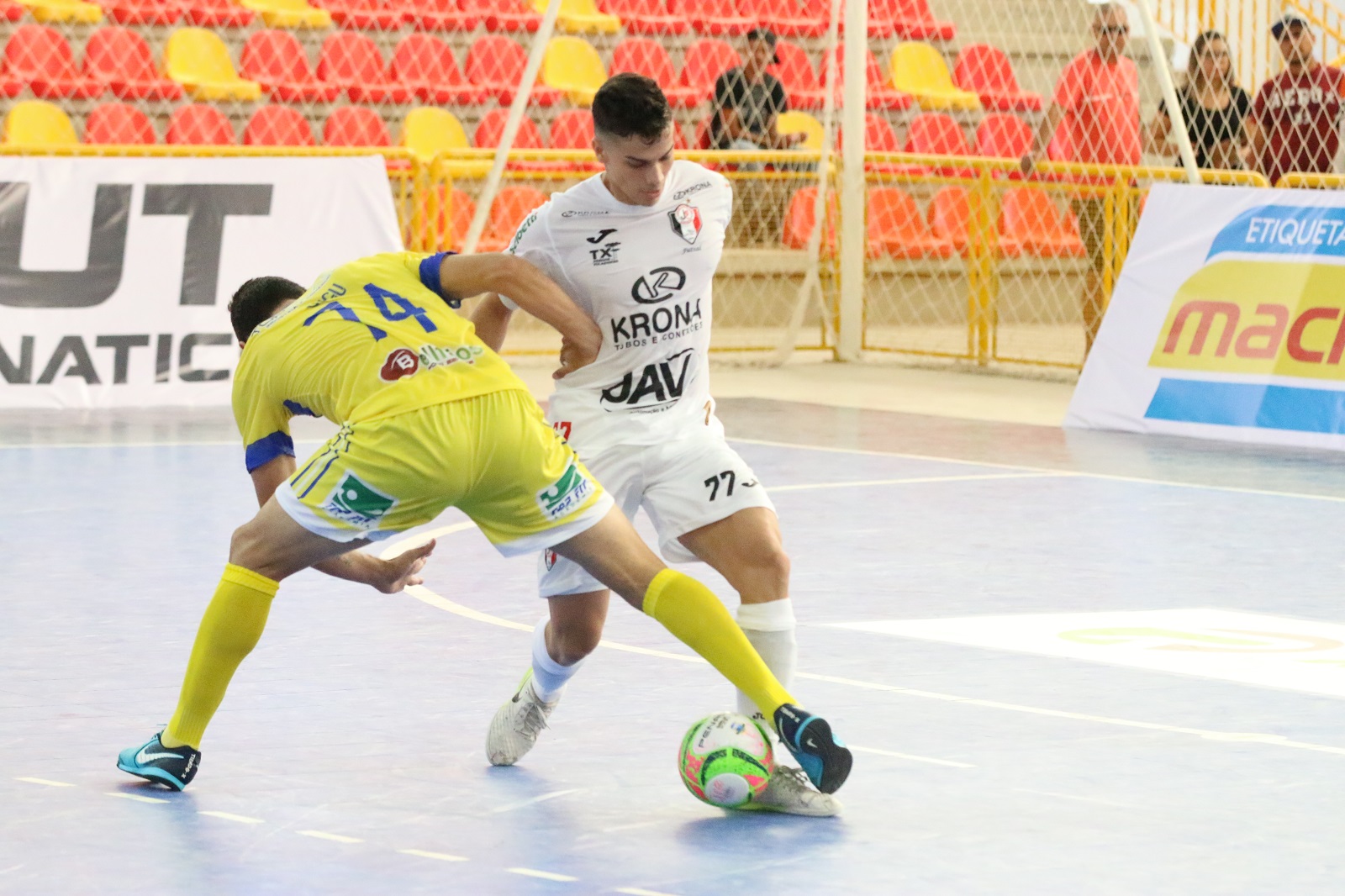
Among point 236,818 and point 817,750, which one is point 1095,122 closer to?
point 817,750

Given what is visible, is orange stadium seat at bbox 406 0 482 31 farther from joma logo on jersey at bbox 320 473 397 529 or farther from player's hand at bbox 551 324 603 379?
joma logo on jersey at bbox 320 473 397 529

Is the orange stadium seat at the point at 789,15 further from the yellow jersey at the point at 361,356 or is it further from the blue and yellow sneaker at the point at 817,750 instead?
the blue and yellow sneaker at the point at 817,750

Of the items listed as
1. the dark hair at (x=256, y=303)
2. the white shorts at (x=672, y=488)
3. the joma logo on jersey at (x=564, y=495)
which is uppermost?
the dark hair at (x=256, y=303)

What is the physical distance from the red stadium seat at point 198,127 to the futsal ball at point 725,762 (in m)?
11.7

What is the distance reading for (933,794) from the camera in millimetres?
4887

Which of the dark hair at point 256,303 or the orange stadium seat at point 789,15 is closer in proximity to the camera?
the dark hair at point 256,303

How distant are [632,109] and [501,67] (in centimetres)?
1279

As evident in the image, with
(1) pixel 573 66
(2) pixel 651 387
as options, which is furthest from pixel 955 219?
(2) pixel 651 387

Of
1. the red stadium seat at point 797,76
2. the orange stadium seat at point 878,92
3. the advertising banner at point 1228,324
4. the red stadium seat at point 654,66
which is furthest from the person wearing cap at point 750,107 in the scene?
the advertising banner at point 1228,324

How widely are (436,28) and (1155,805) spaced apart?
1367 cm

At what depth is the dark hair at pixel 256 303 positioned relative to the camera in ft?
16.4

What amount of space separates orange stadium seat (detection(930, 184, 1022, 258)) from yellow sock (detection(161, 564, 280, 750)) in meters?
11.5

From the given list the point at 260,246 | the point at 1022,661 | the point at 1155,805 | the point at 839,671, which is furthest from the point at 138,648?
the point at 260,246

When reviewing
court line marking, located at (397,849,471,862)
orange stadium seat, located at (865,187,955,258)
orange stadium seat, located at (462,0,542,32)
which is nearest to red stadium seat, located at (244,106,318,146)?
orange stadium seat, located at (462,0,542,32)
